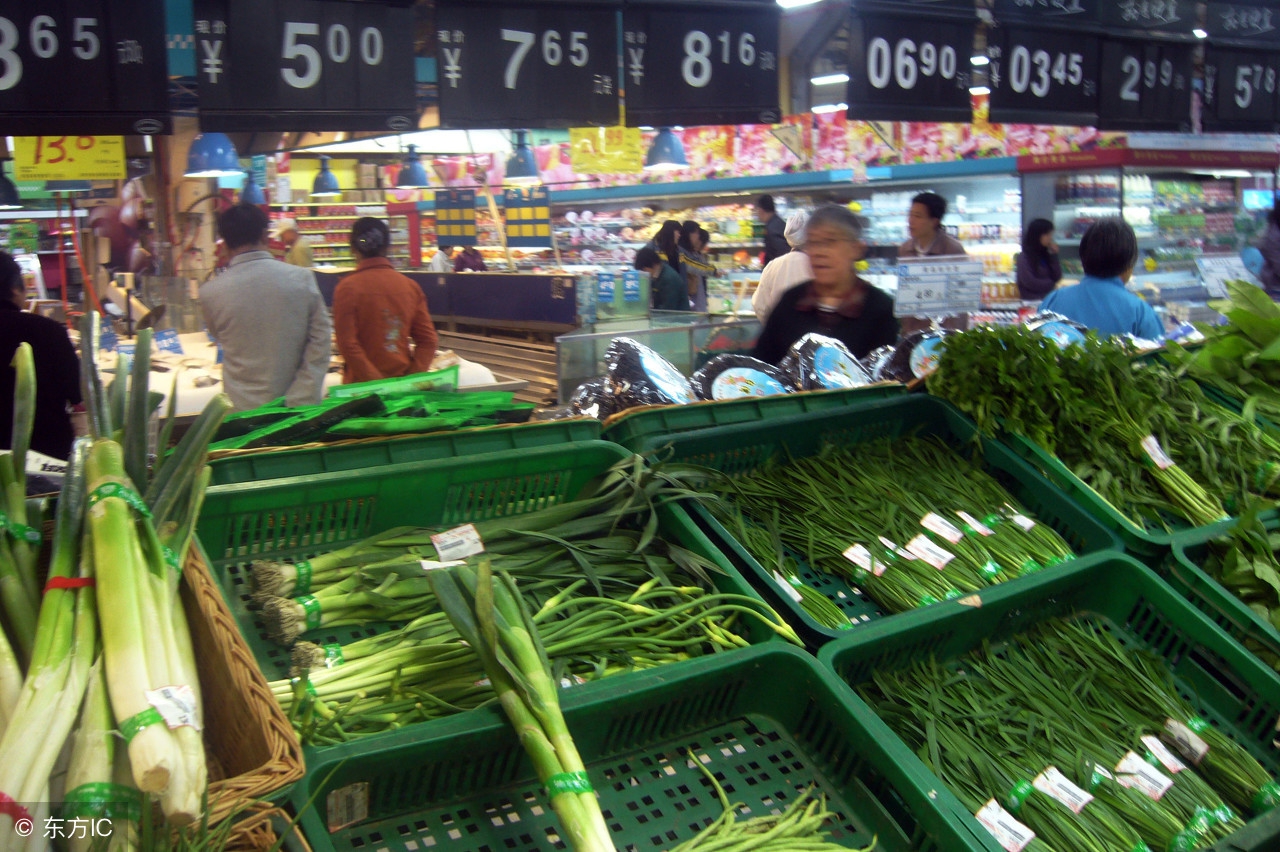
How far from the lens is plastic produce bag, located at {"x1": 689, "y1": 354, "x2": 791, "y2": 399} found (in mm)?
3066

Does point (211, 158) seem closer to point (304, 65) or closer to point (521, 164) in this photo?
point (521, 164)

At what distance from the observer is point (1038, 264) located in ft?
23.4

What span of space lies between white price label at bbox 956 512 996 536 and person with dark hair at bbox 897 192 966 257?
361 cm

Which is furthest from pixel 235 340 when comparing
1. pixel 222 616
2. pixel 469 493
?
pixel 222 616

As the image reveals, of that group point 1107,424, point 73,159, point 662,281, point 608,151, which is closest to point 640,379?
point 1107,424

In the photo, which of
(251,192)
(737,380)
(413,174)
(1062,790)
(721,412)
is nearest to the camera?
(1062,790)

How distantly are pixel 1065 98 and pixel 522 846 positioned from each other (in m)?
4.51

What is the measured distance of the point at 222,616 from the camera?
1.41 m

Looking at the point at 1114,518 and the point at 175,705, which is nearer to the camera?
the point at 175,705

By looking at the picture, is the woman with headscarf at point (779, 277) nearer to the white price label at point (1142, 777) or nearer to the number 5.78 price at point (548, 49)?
the number 5.78 price at point (548, 49)

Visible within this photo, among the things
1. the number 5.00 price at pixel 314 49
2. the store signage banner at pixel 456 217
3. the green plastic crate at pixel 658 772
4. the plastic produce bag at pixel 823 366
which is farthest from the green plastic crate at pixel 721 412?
the store signage banner at pixel 456 217

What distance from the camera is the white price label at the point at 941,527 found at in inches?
92.3

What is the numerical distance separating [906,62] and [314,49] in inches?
96.7

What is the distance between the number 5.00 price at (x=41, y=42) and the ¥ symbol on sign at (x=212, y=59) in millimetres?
294
